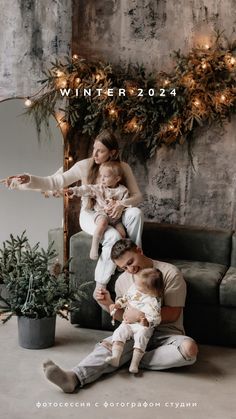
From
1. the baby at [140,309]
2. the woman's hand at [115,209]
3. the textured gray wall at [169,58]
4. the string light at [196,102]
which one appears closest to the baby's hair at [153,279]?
the baby at [140,309]

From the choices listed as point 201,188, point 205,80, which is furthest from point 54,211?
point 205,80

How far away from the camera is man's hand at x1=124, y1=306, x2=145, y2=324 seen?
3.49m

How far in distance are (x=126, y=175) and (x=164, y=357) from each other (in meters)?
1.28

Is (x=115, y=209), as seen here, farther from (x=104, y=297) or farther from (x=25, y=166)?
(x=25, y=166)

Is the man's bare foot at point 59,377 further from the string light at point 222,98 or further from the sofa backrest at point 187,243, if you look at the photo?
the string light at point 222,98

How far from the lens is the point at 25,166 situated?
4434mm

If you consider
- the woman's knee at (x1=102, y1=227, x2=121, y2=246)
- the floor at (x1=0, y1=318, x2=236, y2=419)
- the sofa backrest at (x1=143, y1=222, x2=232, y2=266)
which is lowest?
the floor at (x1=0, y1=318, x2=236, y2=419)

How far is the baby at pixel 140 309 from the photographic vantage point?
3.38 meters

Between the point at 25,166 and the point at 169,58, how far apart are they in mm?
1301

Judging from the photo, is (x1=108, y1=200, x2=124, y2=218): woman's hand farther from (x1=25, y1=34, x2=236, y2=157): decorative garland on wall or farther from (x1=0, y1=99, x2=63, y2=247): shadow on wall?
(x1=25, y1=34, x2=236, y2=157): decorative garland on wall

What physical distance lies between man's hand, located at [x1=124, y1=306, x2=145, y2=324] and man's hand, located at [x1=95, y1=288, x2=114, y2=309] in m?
0.29

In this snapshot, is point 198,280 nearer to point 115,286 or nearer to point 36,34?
point 115,286

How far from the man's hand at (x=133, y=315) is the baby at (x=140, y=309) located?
0.01 meters

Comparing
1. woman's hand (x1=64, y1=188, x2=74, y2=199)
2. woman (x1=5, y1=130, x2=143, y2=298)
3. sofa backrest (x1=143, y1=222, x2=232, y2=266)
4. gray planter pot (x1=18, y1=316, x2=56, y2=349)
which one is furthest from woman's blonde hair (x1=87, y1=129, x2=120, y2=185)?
gray planter pot (x1=18, y1=316, x2=56, y2=349)
